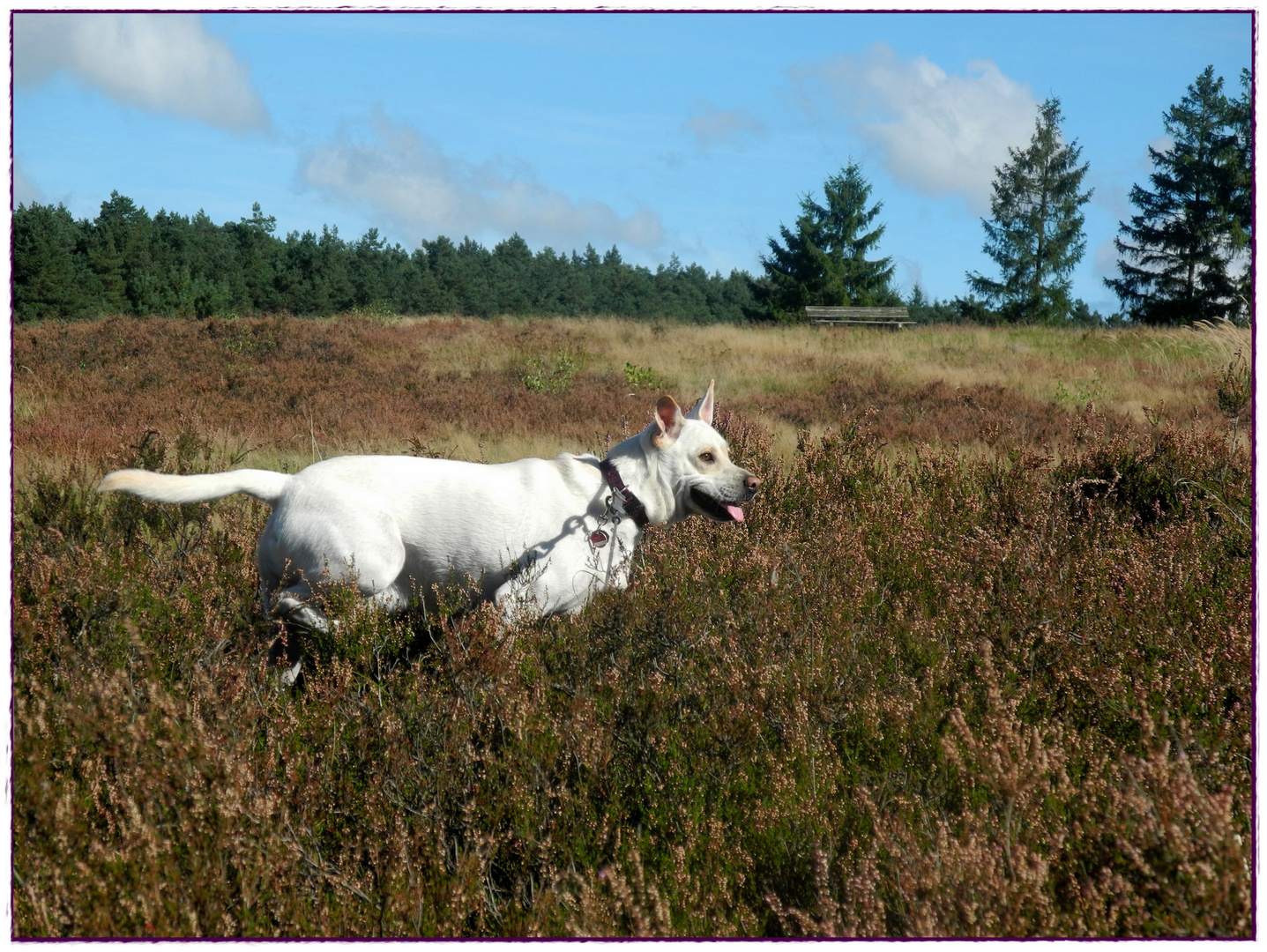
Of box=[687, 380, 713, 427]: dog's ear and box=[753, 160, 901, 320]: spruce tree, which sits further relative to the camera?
box=[753, 160, 901, 320]: spruce tree

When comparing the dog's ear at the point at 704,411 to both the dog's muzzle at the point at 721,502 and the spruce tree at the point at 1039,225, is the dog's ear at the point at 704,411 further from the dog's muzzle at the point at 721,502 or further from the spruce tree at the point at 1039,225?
the spruce tree at the point at 1039,225

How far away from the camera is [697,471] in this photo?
4.79 meters

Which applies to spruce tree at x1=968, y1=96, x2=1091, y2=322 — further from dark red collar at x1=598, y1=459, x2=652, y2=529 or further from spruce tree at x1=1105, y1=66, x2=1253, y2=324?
dark red collar at x1=598, y1=459, x2=652, y2=529

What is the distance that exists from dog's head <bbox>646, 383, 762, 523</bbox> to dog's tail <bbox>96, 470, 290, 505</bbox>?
195 cm

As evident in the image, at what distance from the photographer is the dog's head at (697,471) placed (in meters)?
4.75

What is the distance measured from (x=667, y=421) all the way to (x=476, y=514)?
116cm

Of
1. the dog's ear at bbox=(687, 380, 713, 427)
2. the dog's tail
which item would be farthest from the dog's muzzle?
the dog's tail

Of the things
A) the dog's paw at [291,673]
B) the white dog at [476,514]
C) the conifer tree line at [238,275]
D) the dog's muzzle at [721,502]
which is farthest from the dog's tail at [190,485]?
the conifer tree line at [238,275]

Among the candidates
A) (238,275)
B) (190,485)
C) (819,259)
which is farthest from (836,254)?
(190,485)

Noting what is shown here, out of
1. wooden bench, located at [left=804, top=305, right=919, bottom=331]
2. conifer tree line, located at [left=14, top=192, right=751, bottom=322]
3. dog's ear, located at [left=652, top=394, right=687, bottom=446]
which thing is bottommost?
dog's ear, located at [left=652, top=394, right=687, bottom=446]

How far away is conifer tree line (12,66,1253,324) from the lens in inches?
1405

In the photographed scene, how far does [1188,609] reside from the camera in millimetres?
4117

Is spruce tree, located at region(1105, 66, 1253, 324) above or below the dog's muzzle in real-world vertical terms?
above

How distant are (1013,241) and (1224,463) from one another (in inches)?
1703
